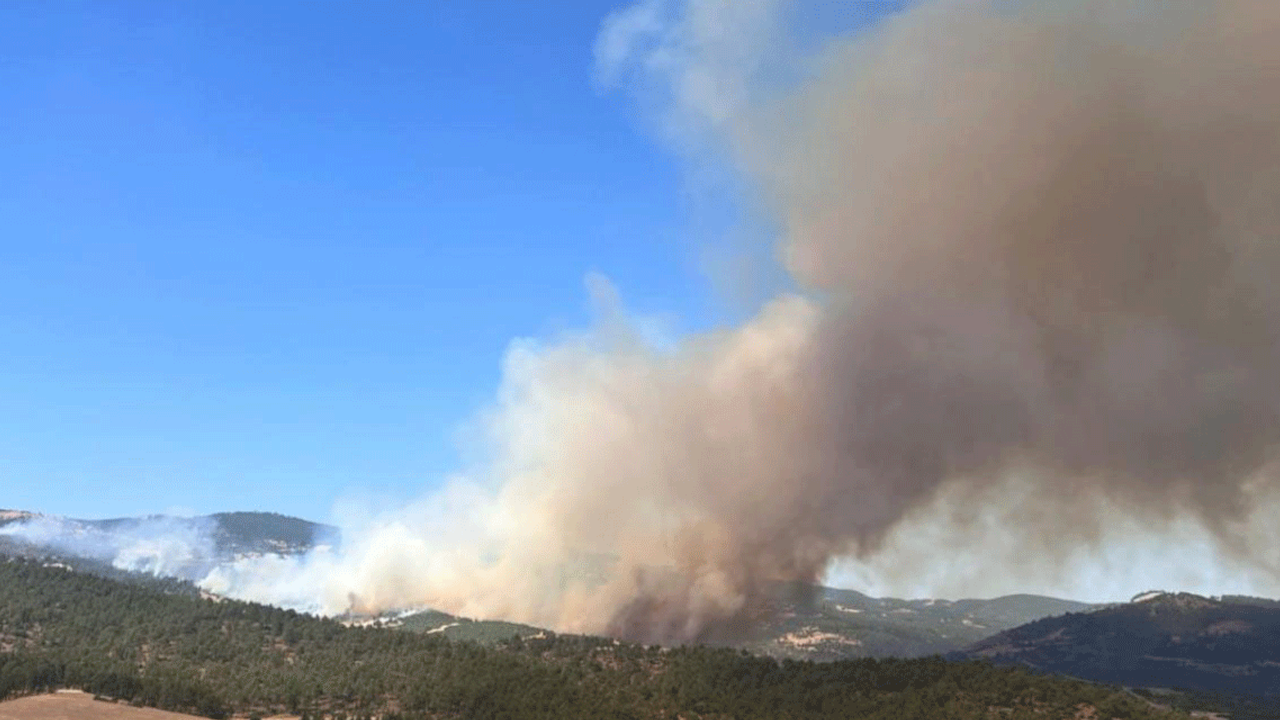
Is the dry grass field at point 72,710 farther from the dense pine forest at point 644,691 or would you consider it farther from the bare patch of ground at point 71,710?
the dense pine forest at point 644,691

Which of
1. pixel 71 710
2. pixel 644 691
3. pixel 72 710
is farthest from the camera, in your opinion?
pixel 644 691

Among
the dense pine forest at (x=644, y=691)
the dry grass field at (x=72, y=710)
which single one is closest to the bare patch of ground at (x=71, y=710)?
the dry grass field at (x=72, y=710)

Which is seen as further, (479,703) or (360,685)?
(360,685)

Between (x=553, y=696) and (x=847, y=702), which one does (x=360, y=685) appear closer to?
(x=553, y=696)

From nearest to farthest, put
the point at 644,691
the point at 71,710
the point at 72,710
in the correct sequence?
the point at 71,710, the point at 72,710, the point at 644,691

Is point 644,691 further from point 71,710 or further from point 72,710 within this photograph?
point 71,710

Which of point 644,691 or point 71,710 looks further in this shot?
point 644,691

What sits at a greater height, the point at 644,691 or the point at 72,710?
the point at 644,691

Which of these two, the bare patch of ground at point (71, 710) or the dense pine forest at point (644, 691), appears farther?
the bare patch of ground at point (71, 710)

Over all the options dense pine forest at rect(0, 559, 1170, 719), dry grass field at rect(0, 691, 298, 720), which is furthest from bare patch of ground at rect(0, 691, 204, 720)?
dense pine forest at rect(0, 559, 1170, 719)

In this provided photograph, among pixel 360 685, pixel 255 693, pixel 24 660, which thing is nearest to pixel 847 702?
pixel 360 685

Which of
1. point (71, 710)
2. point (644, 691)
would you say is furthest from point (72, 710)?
point (644, 691)

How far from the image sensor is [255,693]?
196m

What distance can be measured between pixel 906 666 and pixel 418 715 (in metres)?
85.4
